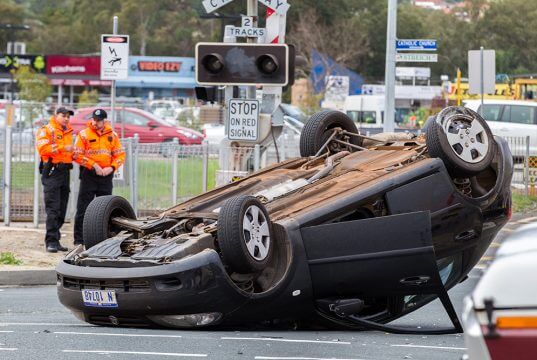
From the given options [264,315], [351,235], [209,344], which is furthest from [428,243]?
[209,344]

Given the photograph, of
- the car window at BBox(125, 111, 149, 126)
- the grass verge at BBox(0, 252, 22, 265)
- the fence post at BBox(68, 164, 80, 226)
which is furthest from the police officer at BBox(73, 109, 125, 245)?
the car window at BBox(125, 111, 149, 126)

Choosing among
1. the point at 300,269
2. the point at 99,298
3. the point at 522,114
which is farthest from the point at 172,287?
the point at 522,114

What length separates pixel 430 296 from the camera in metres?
9.66

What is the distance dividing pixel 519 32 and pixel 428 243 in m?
61.7

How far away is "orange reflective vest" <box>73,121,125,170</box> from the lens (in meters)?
15.5

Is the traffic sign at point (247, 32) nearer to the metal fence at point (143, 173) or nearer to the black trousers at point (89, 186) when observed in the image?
the metal fence at point (143, 173)

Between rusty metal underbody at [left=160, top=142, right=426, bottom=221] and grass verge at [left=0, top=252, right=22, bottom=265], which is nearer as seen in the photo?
rusty metal underbody at [left=160, top=142, right=426, bottom=221]

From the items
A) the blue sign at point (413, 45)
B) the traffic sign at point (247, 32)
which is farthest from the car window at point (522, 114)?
the traffic sign at point (247, 32)

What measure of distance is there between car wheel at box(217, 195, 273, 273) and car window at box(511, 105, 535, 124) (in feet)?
79.5

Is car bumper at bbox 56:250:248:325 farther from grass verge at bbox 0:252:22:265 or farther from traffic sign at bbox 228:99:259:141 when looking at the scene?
traffic sign at bbox 228:99:259:141

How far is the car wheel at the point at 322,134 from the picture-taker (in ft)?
36.2

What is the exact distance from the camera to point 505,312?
→ 14.1 feet

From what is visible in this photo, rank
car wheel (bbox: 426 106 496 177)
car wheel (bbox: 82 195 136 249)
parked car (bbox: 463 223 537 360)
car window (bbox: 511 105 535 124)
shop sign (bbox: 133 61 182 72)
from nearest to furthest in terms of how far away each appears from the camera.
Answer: parked car (bbox: 463 223 537 360), car wheel (bbox: 82 195 136 249), car wheel (bbox: 426 106 496 177), car window (bbox: 511 105 535 124), shop sign (bbox: 133 61 182 72)

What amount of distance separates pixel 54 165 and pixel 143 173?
3660 millimetres
